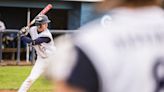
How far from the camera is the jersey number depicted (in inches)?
72.3

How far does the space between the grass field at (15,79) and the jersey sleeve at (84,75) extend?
9.94 meters

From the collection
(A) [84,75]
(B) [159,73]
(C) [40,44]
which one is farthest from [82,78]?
(C) [40,44]

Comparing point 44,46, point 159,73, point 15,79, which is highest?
point 159,73

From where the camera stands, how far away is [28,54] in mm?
18844

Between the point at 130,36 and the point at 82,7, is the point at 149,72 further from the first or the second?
the point at 82,7

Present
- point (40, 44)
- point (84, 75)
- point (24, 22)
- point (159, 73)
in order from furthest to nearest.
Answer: point (24, 22)
point (40, 44)
point (159, 73)
point (84, 75)

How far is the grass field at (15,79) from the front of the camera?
12.9 m

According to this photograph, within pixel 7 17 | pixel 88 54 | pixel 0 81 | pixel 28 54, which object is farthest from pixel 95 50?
pixel 7 17

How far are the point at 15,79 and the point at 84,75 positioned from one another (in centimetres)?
1297

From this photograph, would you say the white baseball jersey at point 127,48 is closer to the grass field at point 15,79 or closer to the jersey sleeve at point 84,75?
the jersey sleeve at point 84,75

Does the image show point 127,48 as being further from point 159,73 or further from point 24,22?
point 24,22

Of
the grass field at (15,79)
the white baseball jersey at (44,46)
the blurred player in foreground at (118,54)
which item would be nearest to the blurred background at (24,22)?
the grass field at (15,79)

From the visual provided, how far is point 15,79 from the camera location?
572 inches

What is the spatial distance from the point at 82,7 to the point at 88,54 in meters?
20.0
